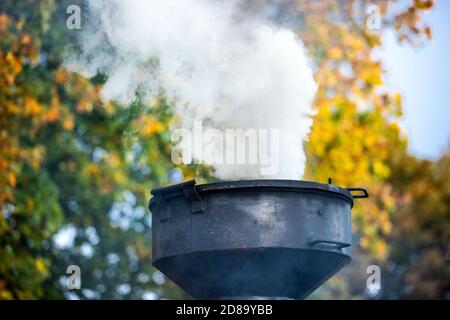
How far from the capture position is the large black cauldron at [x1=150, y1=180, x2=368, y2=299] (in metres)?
5.95

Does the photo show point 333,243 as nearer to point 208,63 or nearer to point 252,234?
point 252,234

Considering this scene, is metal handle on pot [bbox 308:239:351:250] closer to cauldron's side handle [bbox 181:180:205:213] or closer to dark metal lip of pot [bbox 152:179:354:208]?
dark metal lip of pot [bbox 152:179:354:208]

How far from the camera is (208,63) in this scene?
8.38 meters

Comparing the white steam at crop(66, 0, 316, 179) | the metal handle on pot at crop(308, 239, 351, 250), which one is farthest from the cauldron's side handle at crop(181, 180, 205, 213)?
the white steam at crop(66, 0, 316, 179)

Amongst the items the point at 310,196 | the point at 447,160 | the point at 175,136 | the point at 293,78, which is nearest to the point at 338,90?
the point at 175,136

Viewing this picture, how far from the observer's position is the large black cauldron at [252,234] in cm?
595

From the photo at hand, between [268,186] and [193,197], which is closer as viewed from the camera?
[268,186]

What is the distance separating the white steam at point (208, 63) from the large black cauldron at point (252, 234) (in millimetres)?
1166

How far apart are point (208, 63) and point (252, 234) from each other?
282cm

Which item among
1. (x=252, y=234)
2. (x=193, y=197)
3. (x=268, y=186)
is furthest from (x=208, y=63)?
(x=252, y=234)

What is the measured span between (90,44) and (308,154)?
3481 millimetres

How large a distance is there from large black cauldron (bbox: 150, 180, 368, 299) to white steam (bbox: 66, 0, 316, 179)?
117 cm

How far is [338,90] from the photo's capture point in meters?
12.0

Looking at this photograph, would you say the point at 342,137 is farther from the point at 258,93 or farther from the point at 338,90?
the point at 258,93
